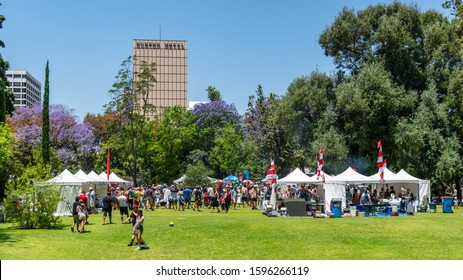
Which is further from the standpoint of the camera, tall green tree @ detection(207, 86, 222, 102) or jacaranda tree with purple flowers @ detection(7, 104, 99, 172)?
tall green tree @ detection(207, 86, 222, 102)

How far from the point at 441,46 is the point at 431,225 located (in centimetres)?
2472

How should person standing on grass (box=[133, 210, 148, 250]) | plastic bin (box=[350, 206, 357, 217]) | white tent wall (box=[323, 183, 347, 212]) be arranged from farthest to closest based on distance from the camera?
white tent wall (box=[323, 183, 347, 212]), plastic bin (box=[350, 206, 357, 217]), person standing on grass (box=[133, 210, 148, 250])

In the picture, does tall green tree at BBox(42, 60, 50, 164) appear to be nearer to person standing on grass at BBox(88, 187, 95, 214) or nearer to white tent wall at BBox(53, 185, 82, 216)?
person standing on grass at BBox(88, 187, 95, 214)

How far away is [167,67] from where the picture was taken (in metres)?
130

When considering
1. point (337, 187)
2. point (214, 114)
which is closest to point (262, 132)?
point (214, 114)

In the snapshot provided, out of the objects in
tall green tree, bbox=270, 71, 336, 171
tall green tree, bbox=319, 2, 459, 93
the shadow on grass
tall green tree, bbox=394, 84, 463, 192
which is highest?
tall green tree, bbox=319, 2, 459, 93

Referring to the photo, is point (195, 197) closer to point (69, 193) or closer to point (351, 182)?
point (69, 193)

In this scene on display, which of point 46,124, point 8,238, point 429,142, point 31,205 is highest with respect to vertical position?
point 46,124

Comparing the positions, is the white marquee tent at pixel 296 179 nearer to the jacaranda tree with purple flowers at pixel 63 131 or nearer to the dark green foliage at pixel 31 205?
the dark green foliage at pixel 31 205

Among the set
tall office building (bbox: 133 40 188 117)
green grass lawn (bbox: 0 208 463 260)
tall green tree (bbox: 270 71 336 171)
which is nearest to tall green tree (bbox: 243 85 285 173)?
tall green tree (bbox: 270 71 336 171)

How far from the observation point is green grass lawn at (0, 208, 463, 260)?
16.5 m

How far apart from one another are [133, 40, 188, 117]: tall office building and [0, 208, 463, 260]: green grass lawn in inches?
4130

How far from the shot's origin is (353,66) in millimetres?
49906

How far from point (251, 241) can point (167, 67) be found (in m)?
114
